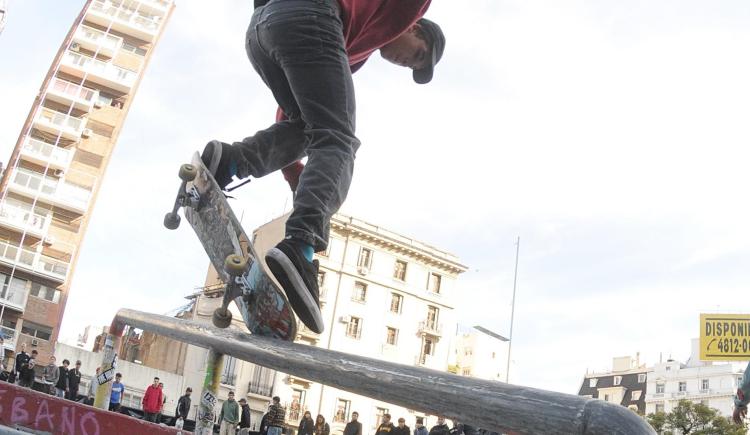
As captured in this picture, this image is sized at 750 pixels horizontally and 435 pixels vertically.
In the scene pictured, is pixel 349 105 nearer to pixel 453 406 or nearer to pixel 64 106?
pixel 453 406

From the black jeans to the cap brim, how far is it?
806 millimetres

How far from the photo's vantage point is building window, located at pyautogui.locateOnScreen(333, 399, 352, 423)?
129 ft

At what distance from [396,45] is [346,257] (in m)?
47.0

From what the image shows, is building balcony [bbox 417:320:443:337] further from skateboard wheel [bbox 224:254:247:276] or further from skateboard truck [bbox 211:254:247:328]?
skateboard wheel [bbox 224:254:247:276]

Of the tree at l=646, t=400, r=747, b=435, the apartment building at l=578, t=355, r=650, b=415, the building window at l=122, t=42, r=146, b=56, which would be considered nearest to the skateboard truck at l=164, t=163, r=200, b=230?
the tree at l=646, t=400, r=747, b=435

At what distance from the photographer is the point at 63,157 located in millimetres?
51531

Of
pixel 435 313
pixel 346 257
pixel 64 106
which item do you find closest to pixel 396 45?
pixel 346 257

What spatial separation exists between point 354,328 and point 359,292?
281cm

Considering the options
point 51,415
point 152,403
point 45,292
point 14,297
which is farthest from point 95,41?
point 51,415

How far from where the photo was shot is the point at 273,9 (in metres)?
2.77

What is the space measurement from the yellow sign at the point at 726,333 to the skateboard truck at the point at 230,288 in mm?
28130

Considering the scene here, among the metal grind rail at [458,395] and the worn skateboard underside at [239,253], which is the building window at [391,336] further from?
the metal grind rail at [458,395]

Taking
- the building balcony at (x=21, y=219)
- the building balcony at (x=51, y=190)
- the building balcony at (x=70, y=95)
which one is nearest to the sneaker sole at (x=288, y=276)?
the building balcony at (x=21, y=219)

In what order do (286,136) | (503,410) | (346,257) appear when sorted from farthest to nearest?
(346,257)
(286,136)
(503,410)
